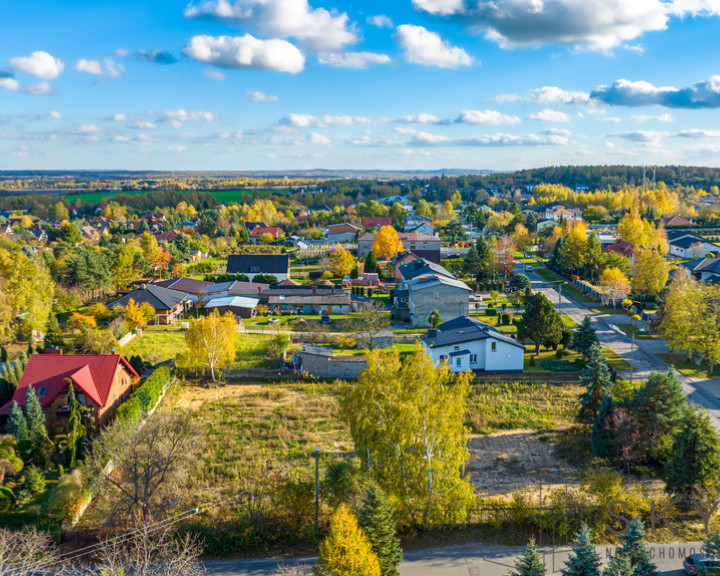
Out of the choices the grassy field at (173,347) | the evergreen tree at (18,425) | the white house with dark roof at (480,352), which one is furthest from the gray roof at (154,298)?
the white house with dark roof at (480,352)

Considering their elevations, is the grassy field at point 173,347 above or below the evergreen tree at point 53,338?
below

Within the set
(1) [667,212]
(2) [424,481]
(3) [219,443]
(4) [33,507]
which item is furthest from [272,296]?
A: (1) [667,212]

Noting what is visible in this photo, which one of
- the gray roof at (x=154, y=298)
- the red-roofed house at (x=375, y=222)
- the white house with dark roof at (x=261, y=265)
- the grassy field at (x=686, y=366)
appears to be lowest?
the grassy field at (x=686, y=366)

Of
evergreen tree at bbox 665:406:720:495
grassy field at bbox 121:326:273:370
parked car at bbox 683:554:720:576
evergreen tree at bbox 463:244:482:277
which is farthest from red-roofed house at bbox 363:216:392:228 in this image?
parked car at bbox 683:554:720:576

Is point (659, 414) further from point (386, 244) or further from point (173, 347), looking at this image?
point (386, 244)

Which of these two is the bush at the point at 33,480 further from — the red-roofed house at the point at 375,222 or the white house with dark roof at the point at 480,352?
the red-roofed house at the point at 375,222

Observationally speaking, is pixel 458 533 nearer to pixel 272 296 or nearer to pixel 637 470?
pixel 637 470
